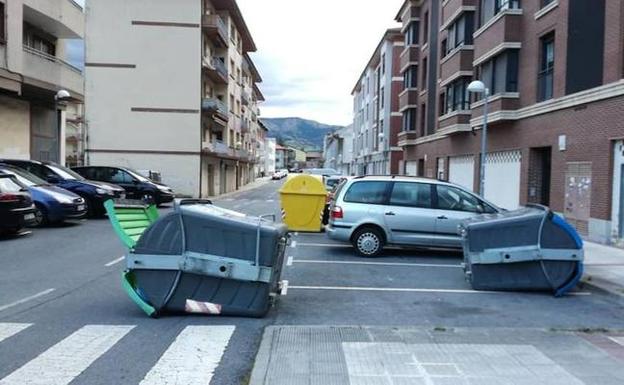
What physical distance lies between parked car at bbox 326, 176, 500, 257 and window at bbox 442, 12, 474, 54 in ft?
56.0

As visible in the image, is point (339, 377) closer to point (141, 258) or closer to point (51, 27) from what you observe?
point (141, 258)

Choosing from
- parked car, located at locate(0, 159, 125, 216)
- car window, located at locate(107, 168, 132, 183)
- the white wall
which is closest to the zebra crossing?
parked car, located at locate(0, 159, 125, 216)

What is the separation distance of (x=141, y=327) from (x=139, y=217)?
1.72 metres

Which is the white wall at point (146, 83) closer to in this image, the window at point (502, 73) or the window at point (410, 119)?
the window at point (410, 119)

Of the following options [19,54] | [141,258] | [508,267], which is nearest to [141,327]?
[141,258]

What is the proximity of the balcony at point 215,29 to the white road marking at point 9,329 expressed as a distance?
111 ft

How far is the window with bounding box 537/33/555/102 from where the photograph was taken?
747 inches

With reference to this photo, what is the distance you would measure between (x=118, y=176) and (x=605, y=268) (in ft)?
63.3

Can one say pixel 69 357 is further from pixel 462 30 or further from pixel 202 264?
pixel 462 30

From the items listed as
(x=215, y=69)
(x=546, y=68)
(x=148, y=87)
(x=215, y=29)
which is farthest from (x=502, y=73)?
(x=148, y=87)

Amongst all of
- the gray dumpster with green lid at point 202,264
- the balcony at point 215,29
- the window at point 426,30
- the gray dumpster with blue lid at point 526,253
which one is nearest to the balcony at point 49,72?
the balcony at point 215,29

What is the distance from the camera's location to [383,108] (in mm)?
53688

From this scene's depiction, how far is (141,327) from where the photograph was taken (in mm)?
6289

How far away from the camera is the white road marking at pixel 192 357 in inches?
184
